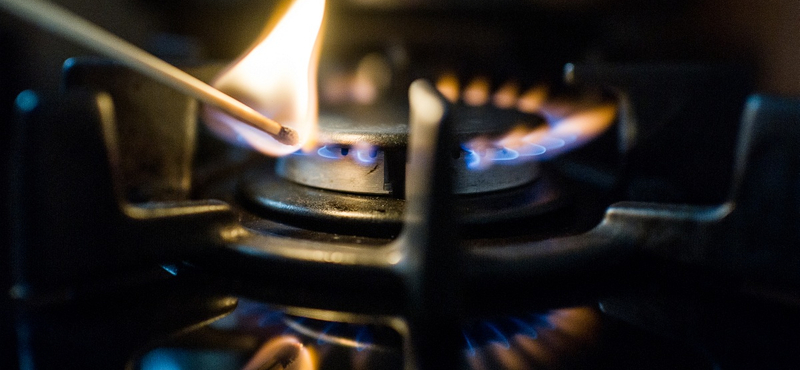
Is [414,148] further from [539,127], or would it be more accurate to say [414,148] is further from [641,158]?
[641,158]

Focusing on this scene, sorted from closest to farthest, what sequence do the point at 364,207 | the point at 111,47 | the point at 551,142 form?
the point at 111,47, the point at 364,207, the point at 551,142

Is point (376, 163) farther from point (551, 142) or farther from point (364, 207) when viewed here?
point (551, 142)

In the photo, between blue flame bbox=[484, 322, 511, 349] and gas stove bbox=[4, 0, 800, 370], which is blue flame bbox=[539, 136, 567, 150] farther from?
blue flame bbox=[484, 322, 511, 349]

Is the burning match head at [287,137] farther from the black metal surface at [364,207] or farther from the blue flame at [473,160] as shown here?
the blue flame at [473,160]

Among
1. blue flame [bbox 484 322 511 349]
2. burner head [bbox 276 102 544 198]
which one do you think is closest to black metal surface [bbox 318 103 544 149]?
burner head [bbox 276 102 544 198]

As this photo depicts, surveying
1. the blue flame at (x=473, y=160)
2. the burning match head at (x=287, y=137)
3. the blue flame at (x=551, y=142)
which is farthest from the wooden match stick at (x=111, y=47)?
the blue flame at (x=551, y=142)

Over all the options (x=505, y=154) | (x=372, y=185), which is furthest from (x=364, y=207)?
(x=505, y=154)
